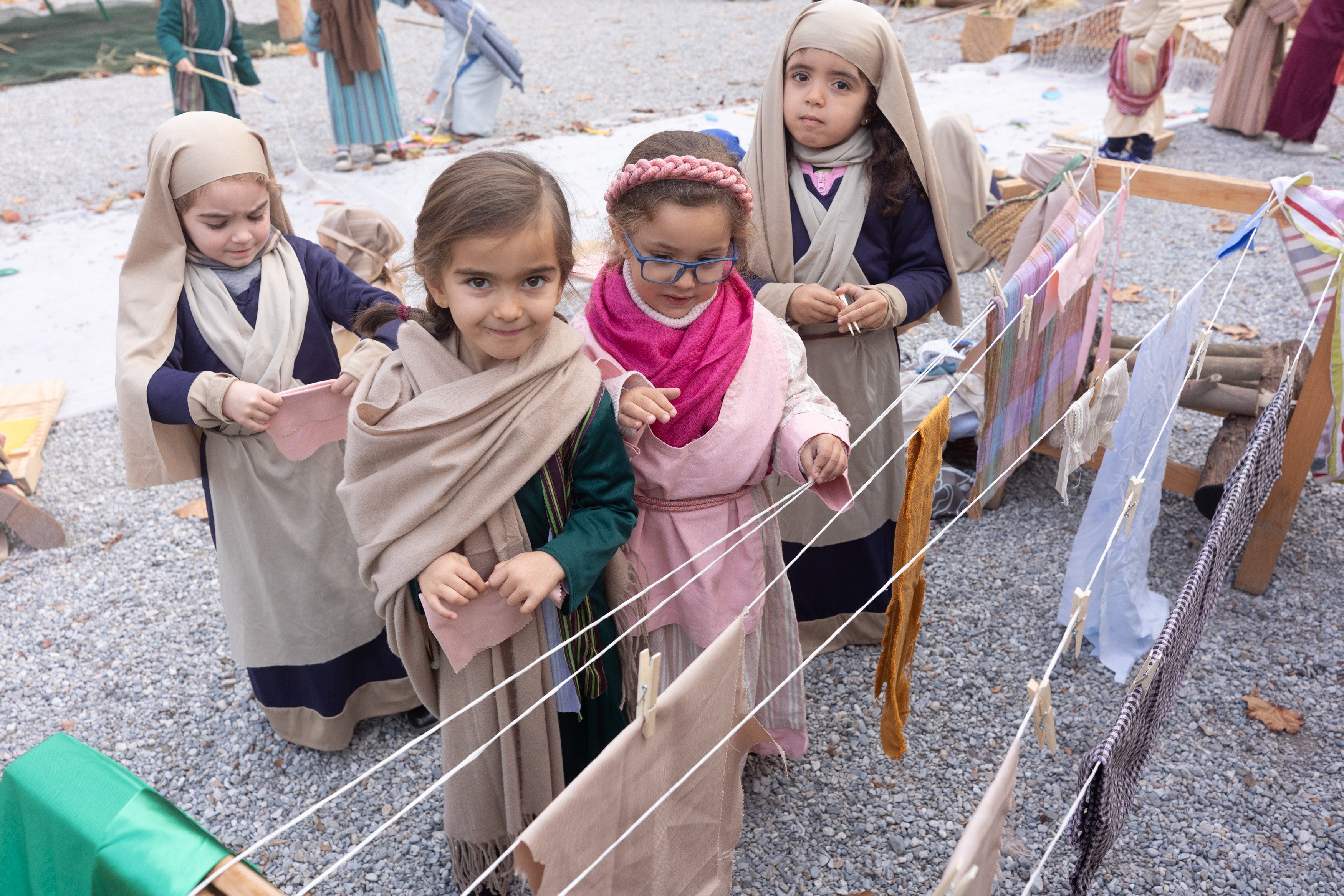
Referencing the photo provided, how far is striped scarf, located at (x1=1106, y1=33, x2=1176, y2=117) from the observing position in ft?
23.9

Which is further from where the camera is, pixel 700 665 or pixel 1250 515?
pixel 1250 515

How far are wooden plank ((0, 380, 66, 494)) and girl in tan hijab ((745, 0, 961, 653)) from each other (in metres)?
3.63

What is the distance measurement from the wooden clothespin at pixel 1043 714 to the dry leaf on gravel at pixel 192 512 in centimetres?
365

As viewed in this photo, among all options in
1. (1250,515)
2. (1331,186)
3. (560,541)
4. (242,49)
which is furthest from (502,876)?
(1331,186)

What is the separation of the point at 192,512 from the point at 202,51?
→ 423 centimetres

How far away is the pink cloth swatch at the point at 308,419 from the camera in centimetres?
217

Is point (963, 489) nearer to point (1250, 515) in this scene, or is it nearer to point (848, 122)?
point (1250, 515)

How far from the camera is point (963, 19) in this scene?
13195mm

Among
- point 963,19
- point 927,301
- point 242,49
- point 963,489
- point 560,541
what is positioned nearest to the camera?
point 560,541

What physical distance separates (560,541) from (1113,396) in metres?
1.39

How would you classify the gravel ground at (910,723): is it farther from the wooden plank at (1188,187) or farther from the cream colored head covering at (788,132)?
the cream colored head covering at (788,132)

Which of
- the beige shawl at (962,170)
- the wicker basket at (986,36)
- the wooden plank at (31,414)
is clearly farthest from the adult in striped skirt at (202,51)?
the wicker basket at (986,36)

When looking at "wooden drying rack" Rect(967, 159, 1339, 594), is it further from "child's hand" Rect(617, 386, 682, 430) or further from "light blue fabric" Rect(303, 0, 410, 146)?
"light blue fabric" Rect(303, 0, 410, 146)

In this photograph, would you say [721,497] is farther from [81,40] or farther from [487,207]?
[81,40]
